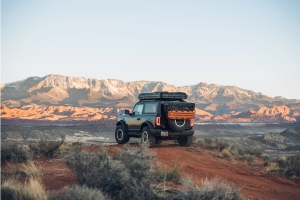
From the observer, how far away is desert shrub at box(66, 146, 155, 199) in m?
7.48

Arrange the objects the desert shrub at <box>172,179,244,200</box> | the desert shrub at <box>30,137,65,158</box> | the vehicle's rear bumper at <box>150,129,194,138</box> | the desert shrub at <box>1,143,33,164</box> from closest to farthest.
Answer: the desert shrub at <box>172,179,244,200</box> < the desert shrub at <box>1,143,33,164</box> < the desert shrub at <box>30,137,65,158</box> < the vehicle's rear bumper at <box>150,129,194,138</box>

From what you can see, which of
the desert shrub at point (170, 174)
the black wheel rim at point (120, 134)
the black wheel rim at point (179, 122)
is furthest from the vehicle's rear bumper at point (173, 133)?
the desert shrub at point (170, 174)

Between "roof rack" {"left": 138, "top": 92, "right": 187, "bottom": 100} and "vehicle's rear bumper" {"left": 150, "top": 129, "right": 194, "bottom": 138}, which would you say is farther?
"roof rack" {"left": 138, "top": 92, "right": 187, "bottom": 100}

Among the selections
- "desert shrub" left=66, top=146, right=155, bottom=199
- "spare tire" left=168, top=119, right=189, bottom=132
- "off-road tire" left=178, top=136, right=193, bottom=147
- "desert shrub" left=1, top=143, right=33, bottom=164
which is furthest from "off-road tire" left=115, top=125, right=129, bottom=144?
"desert shrub" left=66, top=146, right=155, bottom=199

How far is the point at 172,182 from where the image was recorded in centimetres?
984

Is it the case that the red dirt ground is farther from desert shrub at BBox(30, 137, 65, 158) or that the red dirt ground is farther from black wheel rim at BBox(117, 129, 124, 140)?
black wheel rim at BBox(117, 129, 124, 140)

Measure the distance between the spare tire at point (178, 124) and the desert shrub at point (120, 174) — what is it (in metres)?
7.43

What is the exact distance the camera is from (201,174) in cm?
1230

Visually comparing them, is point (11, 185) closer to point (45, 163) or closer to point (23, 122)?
point (45, 163)

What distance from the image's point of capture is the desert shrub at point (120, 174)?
7.48m

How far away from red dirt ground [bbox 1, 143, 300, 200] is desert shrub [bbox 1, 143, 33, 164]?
45 cm

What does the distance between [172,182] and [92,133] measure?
55.4m

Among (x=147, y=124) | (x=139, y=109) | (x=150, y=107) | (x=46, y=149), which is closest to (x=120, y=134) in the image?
(x=139, y=109)

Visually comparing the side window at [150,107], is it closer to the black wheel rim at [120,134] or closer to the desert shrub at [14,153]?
the black wheel rim at [120,134]
